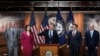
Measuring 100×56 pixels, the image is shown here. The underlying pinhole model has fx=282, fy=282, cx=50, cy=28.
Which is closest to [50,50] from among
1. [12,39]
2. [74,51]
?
[74,51]

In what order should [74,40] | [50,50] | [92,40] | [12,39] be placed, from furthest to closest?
[12,39]
[74,40]
[92,40]
[50,50]

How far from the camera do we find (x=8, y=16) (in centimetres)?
1116

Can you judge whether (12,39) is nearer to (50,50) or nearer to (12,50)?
(12,50)

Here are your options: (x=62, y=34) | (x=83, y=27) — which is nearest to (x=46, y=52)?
(x=62, y=34)

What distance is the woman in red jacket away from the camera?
30.2ft

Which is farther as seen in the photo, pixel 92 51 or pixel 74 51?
pixel 74 51

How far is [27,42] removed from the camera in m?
9.26

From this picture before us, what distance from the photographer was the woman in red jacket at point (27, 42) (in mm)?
9203

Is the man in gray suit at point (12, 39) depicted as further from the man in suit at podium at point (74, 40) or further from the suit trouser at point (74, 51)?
the suit trouser at point (74, 51)

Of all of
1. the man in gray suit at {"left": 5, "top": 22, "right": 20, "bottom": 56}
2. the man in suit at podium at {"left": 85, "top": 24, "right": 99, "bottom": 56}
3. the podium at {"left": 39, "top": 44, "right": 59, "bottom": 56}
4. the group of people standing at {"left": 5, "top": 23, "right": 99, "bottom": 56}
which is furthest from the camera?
the man in gray suit at {"left": 5, "top": 22, "right": 20, "bottom": 56}

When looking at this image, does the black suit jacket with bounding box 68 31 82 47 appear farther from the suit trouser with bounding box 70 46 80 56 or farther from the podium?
the podium

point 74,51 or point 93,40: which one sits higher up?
point 93,40

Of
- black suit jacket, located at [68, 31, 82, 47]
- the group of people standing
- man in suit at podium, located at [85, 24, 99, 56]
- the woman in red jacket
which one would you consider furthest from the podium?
man in suit at podium, located at [85, 24, 99, 56]

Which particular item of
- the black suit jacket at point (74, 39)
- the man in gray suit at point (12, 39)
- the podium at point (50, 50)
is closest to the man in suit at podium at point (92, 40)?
the black suit jacket at point (74, 39)
